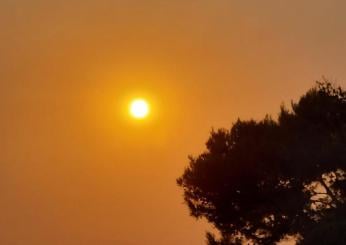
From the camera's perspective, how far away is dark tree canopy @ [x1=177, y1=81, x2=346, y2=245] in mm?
20906

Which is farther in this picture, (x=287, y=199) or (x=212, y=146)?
(x=212, y=146)

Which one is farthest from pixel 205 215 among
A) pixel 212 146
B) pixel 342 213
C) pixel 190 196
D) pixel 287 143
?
pixel 342 213

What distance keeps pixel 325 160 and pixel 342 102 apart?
238 cm

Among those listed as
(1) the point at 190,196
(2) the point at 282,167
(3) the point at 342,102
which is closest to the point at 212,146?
(1) the point at 190,196

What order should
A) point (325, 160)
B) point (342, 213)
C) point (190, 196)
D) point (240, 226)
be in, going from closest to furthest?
point (342, 213)
point (325, 160)
point (240, 226)
point (190, 196)

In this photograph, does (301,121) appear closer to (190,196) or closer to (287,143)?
(287,143)

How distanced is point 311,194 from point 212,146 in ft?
15.6

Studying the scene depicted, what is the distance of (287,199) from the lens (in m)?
21.5

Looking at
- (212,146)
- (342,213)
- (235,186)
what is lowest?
(342,213)

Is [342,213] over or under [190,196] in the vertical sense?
under

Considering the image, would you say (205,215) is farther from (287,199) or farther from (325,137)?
(325,137)

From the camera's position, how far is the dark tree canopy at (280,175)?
823 inches

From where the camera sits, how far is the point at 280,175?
21.7 meters

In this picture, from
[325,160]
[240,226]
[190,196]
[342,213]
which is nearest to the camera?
[342,213]
